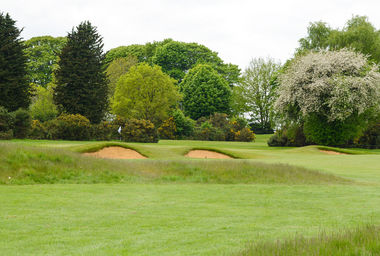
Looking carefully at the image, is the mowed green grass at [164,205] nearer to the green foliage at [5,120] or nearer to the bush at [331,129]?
the green foliage at [5,120]

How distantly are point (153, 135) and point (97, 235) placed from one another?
3038 cm

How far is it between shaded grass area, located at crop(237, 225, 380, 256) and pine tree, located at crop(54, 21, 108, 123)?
3725cm

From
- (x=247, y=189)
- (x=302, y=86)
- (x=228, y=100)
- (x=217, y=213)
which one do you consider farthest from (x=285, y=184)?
(x=228, y=100)

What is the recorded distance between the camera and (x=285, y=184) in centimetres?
1506

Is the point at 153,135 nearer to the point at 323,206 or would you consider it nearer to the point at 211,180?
the point at 211,180

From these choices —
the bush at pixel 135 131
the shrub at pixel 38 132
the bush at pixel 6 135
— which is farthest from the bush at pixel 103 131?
the bush at pixel 6 135

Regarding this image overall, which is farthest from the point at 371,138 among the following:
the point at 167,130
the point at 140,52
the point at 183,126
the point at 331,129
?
the point at 140,52

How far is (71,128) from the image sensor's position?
33844 millimetres

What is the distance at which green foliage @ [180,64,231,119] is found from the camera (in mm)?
65562

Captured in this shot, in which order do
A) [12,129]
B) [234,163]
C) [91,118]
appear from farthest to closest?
[91,118]
[12,129]
[234,163]

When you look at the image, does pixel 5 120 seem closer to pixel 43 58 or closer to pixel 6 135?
pixel 6 135

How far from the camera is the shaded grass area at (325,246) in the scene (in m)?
4.61

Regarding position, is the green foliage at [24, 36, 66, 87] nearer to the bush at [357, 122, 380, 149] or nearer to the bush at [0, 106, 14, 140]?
the bush at [0, 106, 14, 140]

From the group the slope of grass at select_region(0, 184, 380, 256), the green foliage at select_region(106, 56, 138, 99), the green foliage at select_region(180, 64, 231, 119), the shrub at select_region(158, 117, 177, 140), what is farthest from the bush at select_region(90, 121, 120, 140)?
the green foliage at select_region(106, 56, 138, 99)
